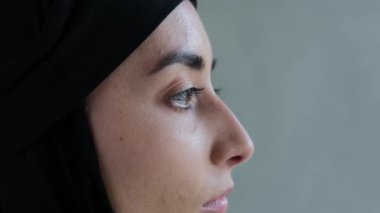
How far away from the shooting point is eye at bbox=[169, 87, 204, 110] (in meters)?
0.83

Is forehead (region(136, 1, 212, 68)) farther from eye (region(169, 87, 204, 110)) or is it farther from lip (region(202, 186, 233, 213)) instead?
lip (region(202, 186, 233, 213))

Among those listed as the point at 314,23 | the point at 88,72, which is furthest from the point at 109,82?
the point at 314,23

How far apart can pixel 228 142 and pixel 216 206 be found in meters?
0.10

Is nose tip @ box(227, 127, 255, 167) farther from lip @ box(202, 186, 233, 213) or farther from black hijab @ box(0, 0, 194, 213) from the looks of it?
black hijab @ box(0, 0, 194, 213)

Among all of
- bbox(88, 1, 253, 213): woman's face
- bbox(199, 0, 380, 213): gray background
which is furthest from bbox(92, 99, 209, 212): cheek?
bbox(199, 0, 380, 213): gray background

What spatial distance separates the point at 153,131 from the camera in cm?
81

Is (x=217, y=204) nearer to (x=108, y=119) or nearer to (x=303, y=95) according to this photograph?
(x=108, y=119)

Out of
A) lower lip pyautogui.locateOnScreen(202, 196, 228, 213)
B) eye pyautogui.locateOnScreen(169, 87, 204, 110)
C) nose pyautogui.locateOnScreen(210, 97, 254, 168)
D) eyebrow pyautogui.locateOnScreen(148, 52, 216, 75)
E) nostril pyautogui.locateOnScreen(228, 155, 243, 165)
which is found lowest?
lower lip pyautogui.locateOnScreen(202, 196, 228, 213)

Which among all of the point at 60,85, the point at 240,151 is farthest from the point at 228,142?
the point at 60,85

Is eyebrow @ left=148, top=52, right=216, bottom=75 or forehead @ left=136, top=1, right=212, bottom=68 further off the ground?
forehead @ left=136, top=1, right=212, bottom=68

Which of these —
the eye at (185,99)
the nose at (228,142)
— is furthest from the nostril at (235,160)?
the eye at (185,99)

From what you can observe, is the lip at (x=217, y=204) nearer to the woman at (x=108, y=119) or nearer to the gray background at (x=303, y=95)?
the woman at (x=108, y=119)

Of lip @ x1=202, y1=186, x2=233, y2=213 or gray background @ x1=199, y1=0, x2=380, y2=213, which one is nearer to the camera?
lip @ x1=202, y1=186, x2=233, y2=213

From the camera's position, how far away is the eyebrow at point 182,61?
0.80 meters
